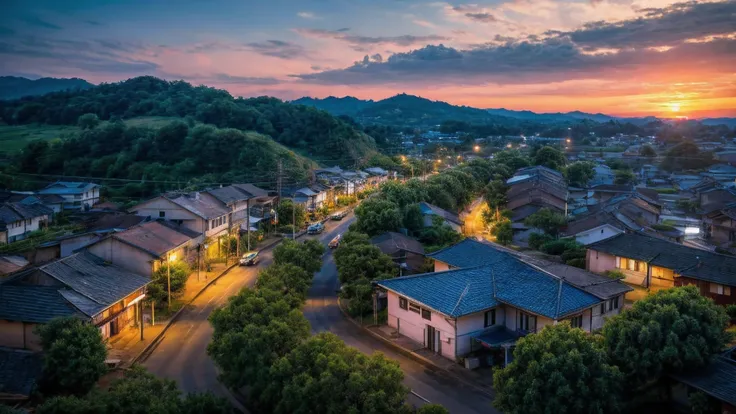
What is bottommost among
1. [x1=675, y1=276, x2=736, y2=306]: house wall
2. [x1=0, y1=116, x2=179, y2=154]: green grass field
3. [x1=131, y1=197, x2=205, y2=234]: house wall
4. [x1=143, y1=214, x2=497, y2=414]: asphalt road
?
[x1=143, y1=214, x2=497, y2=414]: asphalt road

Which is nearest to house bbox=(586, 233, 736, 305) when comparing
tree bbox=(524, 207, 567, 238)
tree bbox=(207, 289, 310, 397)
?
tree bbox=(524, 207, 567, 238)

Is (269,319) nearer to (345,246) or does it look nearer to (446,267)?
(345,246)

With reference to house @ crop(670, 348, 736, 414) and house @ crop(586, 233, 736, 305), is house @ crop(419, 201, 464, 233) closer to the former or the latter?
house @ crop(586, 233, 736, 305)

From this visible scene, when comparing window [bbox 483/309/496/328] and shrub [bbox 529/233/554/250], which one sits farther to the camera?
shrub [bbox 529/233/554/250]

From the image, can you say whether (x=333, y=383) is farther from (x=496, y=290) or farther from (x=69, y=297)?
(x=69, y=297)

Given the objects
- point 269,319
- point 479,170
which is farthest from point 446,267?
point 479,170

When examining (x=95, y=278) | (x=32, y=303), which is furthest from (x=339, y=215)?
(x=32, y=303)
